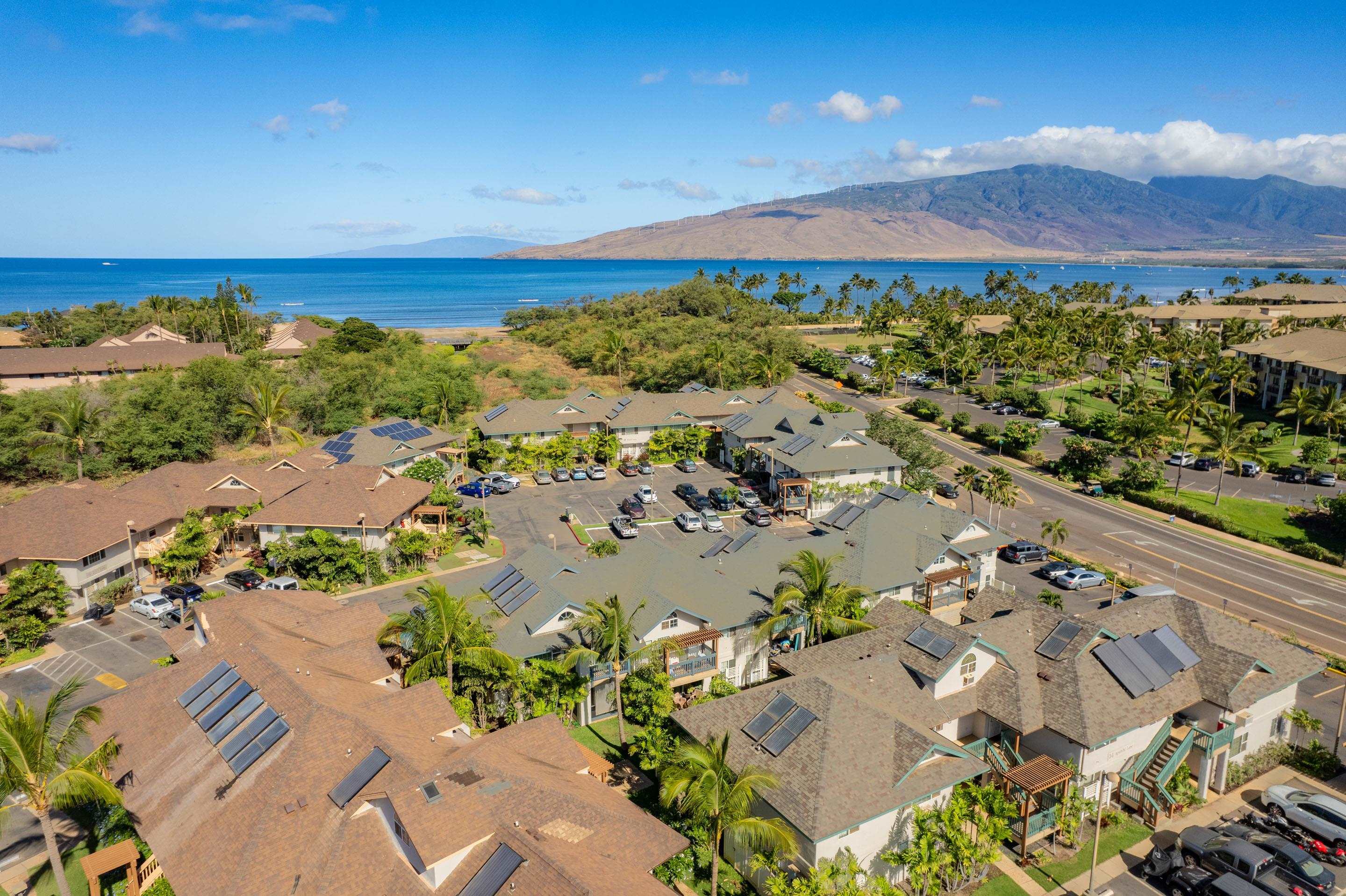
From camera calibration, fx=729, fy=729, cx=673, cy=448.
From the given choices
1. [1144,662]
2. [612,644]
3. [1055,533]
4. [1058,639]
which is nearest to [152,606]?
[612,644]

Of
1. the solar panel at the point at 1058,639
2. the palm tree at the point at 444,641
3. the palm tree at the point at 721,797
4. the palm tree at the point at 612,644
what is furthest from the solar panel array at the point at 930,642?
the palm tree at the point at 444,641

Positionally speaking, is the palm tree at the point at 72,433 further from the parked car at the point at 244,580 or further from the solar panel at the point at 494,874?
the solar panel at the point at 494,874

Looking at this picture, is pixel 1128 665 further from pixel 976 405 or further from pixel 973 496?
pixel 976 405

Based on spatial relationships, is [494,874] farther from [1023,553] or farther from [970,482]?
[970,482]

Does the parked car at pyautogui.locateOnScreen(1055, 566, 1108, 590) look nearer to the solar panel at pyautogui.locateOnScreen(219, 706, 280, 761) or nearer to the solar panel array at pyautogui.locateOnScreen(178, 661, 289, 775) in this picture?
the solar panel array at pyautogui.locateOnScreen(178, 661, 289, 775)

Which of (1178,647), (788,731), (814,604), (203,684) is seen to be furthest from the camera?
(814,604)

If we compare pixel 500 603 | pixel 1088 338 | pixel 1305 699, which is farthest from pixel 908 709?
pixel 1088 338

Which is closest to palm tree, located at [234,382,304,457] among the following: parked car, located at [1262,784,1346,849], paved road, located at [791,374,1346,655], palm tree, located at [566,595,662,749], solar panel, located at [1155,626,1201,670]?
palm tree, located at [566,595,662,749]
